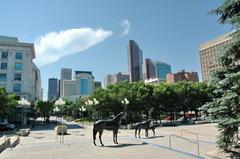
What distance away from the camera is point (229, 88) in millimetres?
9273

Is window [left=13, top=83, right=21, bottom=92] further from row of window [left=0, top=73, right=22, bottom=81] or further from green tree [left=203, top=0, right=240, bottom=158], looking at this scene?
green tree [left=203, top=0, right=240, bottom=158]

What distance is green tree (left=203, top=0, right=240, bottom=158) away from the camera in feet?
28.8

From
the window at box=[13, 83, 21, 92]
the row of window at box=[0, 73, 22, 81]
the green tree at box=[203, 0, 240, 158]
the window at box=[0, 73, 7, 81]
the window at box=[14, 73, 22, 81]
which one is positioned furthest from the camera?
the window at box=[14, 73, 22, 81]

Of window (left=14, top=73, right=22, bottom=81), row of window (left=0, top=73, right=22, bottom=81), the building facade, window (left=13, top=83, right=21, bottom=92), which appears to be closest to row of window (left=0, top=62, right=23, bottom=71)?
the building facade

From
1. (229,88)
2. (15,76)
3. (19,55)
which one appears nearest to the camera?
(229,88)

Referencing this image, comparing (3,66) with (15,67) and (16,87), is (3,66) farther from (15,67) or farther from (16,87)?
(16,87)

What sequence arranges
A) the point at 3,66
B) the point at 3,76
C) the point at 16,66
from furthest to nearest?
the point at 16,66 < the point at 3,66 < the point at 3,76

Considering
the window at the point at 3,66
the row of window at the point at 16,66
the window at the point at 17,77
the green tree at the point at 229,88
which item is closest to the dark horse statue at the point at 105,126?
the green tree at the point at 229,88

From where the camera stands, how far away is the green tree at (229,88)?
345 inches

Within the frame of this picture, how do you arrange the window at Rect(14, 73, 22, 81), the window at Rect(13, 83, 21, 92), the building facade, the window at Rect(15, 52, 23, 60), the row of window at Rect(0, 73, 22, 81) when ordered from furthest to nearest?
the window at Rect(15, 52, 23, 60) < the window at Rect(14, 73, 22, 81) < the window at Rect(13, 83, 21, 92) < the building facade < the row of window at Rect(0, 73, 22, 81)

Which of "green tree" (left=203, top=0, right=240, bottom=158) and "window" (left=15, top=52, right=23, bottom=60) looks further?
"window" (left=15, top=52, right=23, bottom=60)

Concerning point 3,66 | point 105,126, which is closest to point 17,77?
point 3,66

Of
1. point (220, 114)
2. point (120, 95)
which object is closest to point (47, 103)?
point (120, 95)

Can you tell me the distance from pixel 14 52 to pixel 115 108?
134ft
